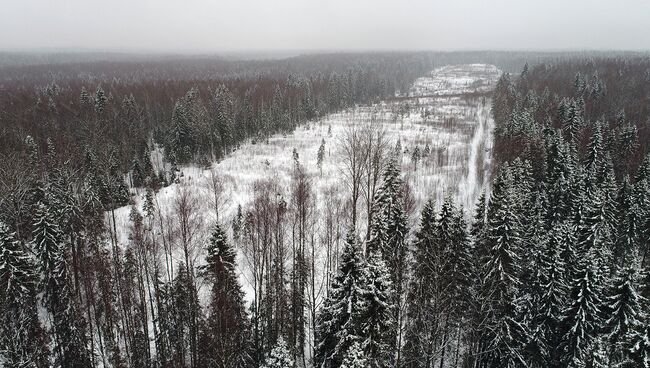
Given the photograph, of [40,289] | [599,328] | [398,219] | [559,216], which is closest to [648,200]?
[559,216]

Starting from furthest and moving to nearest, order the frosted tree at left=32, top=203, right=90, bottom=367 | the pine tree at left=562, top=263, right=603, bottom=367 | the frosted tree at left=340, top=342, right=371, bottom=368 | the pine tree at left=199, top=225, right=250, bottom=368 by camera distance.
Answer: the pine tree at left=562, top=263, right=603, bottom=367
the frosted tree at left=32, top=203, right=90, bottom=367
the pine tree at left=199, top=225, right=250, bottom=368
the frosted tree at left=340, top=342, right=371, bottom=368

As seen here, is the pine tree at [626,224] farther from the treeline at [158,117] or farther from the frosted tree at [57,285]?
the treeline at [158,117]

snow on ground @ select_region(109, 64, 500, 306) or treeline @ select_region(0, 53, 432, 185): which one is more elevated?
treeline @ select_region(0, 53, 432, 185)

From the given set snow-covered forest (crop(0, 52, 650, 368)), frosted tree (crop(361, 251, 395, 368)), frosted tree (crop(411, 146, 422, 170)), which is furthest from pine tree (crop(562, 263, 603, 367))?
frosted tree (crop(411, 146, 422, 170))

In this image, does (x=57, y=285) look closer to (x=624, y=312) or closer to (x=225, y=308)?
(x=225, y=308)

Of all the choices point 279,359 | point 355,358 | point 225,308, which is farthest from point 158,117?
point 355,358

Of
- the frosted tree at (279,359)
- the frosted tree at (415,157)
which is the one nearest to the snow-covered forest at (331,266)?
the frosted tree at (279,359)

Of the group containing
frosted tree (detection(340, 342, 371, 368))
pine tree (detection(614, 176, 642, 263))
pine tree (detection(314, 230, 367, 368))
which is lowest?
pine tree (detection(614, 176, 642, 263))

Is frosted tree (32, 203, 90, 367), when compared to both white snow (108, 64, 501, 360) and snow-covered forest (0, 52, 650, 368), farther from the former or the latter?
white snow (108, 64, 501, 360)
